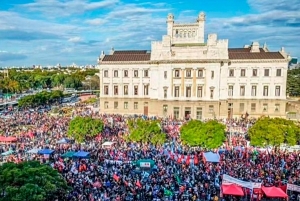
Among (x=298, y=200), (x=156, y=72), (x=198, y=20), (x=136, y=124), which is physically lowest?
(x=298, y=200)

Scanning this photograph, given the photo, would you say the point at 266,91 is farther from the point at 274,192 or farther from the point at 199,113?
the point at 274,192

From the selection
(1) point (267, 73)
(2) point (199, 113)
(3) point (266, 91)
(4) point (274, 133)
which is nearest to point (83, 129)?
(4) point (274, 133)

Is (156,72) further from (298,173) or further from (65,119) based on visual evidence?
(298,173)

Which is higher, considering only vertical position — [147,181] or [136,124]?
[136,124]

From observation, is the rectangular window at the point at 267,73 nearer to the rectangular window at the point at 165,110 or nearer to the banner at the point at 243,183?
the rectangular window at the point at 165,110

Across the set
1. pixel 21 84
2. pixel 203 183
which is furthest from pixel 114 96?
pixel 21 84

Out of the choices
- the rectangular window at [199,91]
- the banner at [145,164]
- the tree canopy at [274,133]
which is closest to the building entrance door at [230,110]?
the rectangular window at [199,91]

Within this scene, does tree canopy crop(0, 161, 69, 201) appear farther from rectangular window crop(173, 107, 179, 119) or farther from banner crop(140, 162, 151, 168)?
rectangular window crop(173, 107, 179, 119)
